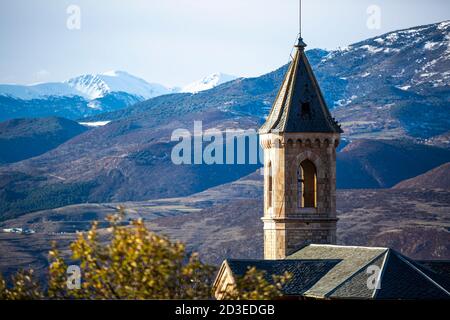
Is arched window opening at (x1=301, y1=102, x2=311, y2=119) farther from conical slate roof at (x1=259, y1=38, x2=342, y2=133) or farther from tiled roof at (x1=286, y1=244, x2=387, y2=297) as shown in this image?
tiled roof at (x1=286, y1=244, x2=387, y2=297)

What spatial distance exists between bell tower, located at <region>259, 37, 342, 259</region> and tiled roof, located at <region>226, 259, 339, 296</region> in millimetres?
5893

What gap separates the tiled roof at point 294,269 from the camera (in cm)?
4344

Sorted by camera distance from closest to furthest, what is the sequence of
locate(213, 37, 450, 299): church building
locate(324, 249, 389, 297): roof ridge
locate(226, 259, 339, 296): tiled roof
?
1. locate(324, 249, 389, 297): roof ridge
2. locate(226, 259, 339, 296): tiled roof
3. locate(213, 37, 450, 299): church building

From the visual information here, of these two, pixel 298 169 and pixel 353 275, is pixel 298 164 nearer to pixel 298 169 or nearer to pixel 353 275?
pixel 298 169

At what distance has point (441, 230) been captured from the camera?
16125cm

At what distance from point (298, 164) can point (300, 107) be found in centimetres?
241

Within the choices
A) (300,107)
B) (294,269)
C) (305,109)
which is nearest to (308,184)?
(305,109)

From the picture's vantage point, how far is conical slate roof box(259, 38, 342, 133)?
5175 cm

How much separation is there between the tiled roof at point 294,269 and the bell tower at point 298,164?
19.3ft

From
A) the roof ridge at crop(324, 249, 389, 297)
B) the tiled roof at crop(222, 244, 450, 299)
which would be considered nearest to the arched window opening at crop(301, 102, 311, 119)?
the tiled roof at crop(222, 244, 450, 299)

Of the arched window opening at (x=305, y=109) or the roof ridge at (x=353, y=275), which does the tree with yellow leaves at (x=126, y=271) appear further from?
the arched window opening at (x=305, y=109)
